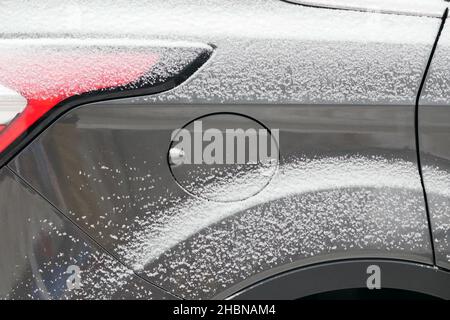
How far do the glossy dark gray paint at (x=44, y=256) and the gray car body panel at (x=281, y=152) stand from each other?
0.03 m

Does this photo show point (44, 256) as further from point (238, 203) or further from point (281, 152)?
point (281, 152)

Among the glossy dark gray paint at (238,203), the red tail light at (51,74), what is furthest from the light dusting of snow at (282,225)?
the red tail light at (51,74)

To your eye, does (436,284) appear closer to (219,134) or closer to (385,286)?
(385,286)

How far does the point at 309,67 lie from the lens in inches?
57.7

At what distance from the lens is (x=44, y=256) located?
56.1 inches

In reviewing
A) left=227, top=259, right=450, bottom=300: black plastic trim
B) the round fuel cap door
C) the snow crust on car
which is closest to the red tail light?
the round fuel cap door

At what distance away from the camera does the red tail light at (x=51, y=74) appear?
1.38 metres

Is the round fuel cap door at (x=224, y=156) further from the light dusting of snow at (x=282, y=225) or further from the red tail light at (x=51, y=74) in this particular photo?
the red tail light at (x=51, y=74)

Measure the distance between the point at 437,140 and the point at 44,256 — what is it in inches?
36.2

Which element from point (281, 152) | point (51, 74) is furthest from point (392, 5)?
point (51, 74)

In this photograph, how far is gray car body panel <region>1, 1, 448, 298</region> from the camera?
142 centimetres

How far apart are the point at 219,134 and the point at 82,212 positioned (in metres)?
0.35

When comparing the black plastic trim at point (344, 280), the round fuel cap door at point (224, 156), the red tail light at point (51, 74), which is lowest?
the black plastic trim at point (344, 280)

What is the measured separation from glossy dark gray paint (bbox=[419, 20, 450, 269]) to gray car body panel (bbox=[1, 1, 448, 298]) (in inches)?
1.1
